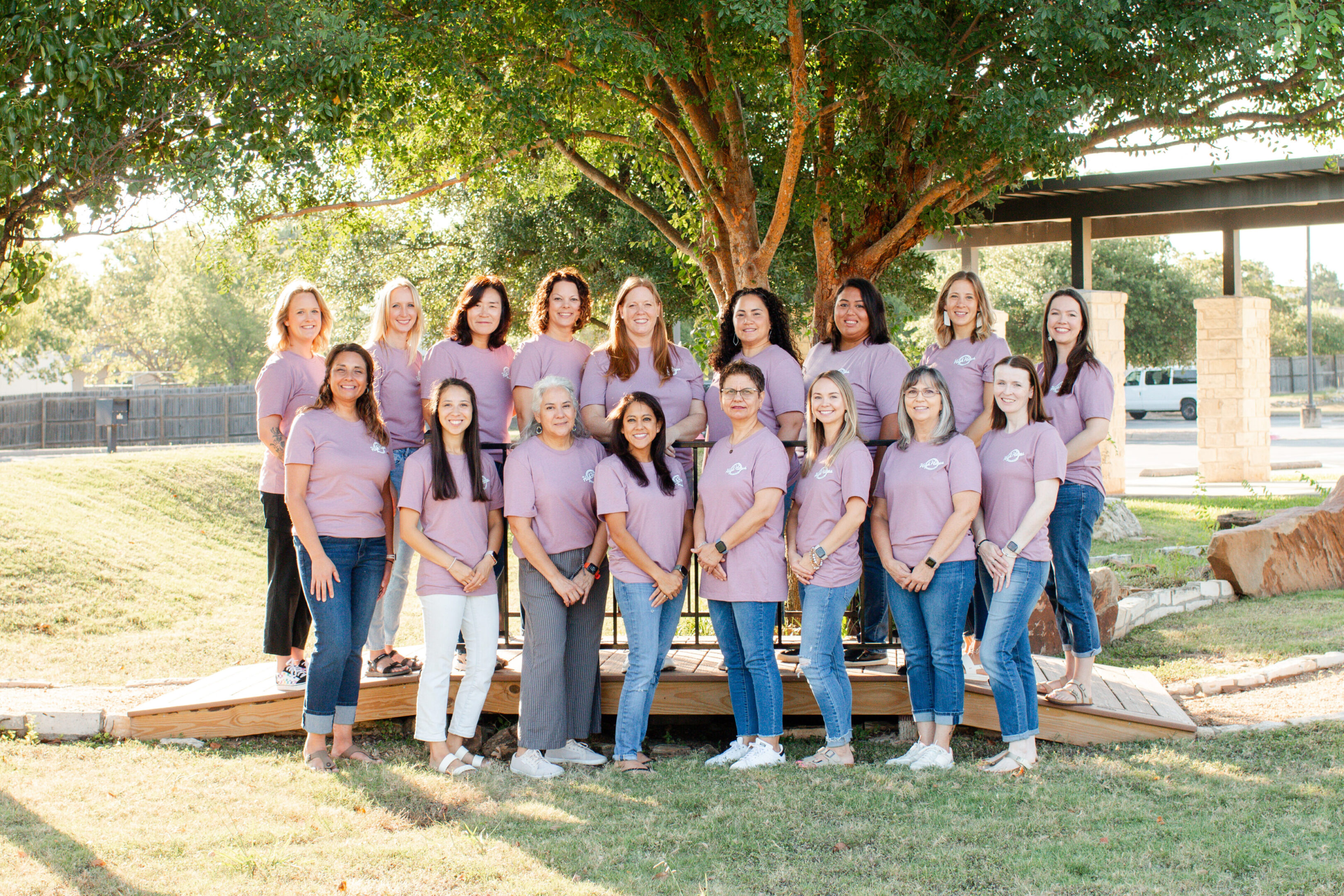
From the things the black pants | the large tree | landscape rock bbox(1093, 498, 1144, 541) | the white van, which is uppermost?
the large tree

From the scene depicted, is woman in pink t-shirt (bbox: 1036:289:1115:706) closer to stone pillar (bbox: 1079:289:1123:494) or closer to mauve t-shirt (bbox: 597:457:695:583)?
mauve t-shirt (bbox: 597:457:695:583)

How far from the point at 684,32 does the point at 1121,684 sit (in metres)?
5.00

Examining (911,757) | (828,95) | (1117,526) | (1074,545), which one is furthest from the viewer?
(1117,526)

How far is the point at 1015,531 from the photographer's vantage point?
15.2 ft

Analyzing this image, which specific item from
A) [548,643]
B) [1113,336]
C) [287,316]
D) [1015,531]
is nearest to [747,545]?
[548,643]

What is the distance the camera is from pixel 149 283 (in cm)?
5034

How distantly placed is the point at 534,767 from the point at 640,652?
0.68m

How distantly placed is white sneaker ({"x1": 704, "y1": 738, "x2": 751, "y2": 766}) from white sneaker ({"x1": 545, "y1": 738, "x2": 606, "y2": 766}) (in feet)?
1.63

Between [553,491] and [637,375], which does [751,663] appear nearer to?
[553,491]

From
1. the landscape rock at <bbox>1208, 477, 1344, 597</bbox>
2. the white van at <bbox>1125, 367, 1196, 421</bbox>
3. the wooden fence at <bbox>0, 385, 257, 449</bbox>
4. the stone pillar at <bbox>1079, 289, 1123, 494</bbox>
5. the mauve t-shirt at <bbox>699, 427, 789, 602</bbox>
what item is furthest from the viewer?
the white van at <bbox>1125, 367, 1196, 421</bbox>

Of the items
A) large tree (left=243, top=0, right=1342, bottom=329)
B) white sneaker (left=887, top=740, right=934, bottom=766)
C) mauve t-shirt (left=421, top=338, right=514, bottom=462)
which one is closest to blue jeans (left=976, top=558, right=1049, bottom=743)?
white sneaker (left=887, top=740, right=934, bottom=766)

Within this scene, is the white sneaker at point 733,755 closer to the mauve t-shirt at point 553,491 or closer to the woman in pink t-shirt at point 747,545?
the woman in pink t-shirt at point 747,545

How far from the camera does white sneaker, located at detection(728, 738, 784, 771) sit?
477cm

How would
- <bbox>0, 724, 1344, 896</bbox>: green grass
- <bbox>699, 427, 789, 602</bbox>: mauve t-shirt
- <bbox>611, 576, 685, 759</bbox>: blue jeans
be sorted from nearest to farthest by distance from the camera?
<bbox>0, 724, 1344, 896</bbox>: green grass → <bbox>699, 427, 789, 602</bbox>: mauve t-shirt → <bbox>611, 576, 685, 759</bbox>: blue jeans
